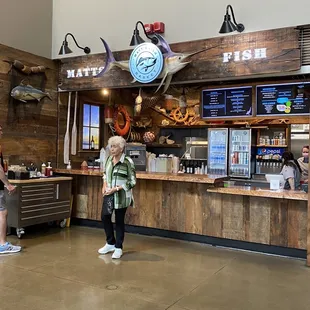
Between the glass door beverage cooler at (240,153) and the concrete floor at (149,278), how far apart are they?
3300 mm

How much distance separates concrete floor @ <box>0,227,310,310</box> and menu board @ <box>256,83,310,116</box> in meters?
2.36

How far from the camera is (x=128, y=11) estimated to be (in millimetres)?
5898

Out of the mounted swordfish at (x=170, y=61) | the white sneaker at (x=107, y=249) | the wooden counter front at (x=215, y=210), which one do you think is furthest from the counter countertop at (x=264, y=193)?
the mounted swordfish at (x=170, y=61)

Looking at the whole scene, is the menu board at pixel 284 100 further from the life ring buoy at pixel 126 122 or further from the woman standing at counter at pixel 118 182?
the life ring buoy at pixel 126 122

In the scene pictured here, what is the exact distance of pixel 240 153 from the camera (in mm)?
8367

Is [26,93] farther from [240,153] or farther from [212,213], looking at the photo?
[240,153]

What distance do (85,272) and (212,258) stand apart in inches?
65.8

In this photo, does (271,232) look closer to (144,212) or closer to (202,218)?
(202,218)

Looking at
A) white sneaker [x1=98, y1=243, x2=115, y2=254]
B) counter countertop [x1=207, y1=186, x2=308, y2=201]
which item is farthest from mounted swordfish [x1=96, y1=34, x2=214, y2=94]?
white sneaker [x1=98, y1=243, x2=115, y2=254]

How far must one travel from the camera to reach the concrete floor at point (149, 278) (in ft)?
10.8

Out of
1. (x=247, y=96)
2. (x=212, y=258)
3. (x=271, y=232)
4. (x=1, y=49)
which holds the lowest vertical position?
(x=212, y=258)

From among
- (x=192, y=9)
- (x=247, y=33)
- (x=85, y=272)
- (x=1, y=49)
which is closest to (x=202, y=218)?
(x=85, y=272)

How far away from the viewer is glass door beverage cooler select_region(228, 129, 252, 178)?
8.27 m

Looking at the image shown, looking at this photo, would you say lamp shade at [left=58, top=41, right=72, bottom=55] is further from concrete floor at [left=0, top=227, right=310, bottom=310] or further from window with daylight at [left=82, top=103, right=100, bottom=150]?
concrete floor at [left=0, top=227, right=310, bottom=310]
